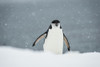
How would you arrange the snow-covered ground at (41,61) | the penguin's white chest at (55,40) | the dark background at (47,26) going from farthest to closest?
the dark background at (47,26), the penguin's white chest at (55,40), the snow-covered ground at (41,61)

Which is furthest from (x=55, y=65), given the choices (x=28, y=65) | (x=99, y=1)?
(x=99, y=1)

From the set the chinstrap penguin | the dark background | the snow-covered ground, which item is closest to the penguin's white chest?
the chinstrap penguin

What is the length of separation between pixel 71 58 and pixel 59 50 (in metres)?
2.24

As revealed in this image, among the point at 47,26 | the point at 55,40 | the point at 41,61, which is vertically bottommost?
the point at 41,61

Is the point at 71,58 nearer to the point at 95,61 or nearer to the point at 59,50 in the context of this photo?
the point at 95,61

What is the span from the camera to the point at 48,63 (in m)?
3.18

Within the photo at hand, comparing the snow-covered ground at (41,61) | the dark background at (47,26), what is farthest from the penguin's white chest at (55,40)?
the dark background at (47,26)

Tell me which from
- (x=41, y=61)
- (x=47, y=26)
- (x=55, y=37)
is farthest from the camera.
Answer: (x=47, y=26)

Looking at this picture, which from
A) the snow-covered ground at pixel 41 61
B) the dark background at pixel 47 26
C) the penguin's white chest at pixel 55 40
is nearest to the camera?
the snow-covered ground at pixel 41 61

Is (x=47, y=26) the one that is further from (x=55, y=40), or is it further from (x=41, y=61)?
(x=41, y=61)

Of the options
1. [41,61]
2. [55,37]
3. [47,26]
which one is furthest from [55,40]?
[47,26]

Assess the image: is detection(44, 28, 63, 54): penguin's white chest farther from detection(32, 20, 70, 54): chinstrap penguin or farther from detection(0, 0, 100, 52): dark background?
detection(0, 0, 100, 52): dark background

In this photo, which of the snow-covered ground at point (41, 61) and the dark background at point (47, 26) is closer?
the snow-covered ground at point (41, 61)

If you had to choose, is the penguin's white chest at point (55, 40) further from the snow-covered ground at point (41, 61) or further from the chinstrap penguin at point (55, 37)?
the snow-covered ground at point (41, 61)
